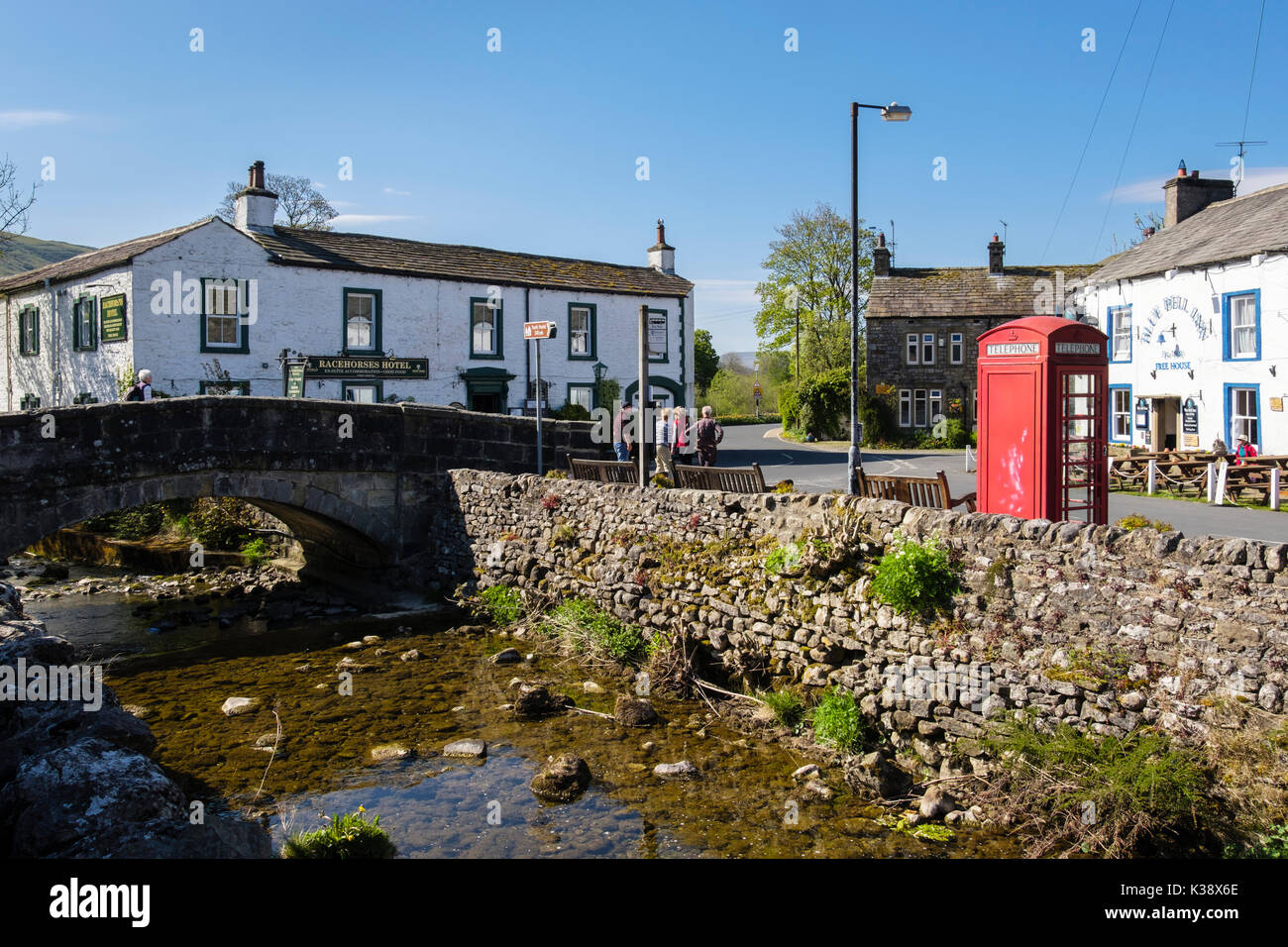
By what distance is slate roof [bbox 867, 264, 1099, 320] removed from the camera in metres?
37.8

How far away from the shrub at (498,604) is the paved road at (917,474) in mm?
5737

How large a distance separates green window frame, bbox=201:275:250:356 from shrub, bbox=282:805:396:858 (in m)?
17.0

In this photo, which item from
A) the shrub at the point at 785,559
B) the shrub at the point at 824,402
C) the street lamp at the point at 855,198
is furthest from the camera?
the shrub at the point at 824,402

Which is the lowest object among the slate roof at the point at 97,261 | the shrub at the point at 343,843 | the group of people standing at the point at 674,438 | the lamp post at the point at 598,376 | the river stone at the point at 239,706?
the river stone at the point at 239,706

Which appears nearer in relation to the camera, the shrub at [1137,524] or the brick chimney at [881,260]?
the shrub at [1137,524]

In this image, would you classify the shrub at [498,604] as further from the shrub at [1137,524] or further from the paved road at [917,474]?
the shrub at [1137,524]

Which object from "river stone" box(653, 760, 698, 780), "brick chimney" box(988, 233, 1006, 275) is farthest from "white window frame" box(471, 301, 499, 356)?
"brick chimney" box(988, 233, 1006, 275)

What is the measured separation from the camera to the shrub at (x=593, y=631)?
12227mm

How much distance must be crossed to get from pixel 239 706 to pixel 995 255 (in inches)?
1409

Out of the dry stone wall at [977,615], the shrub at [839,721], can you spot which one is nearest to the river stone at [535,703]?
the dry stone wall at [977,615]

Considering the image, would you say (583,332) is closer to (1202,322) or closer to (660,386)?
(660,386)

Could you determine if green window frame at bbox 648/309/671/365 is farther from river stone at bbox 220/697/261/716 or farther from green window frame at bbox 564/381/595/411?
river stone at bbox 220/697/261/716

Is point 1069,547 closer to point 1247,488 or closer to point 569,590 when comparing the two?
point 569,590
